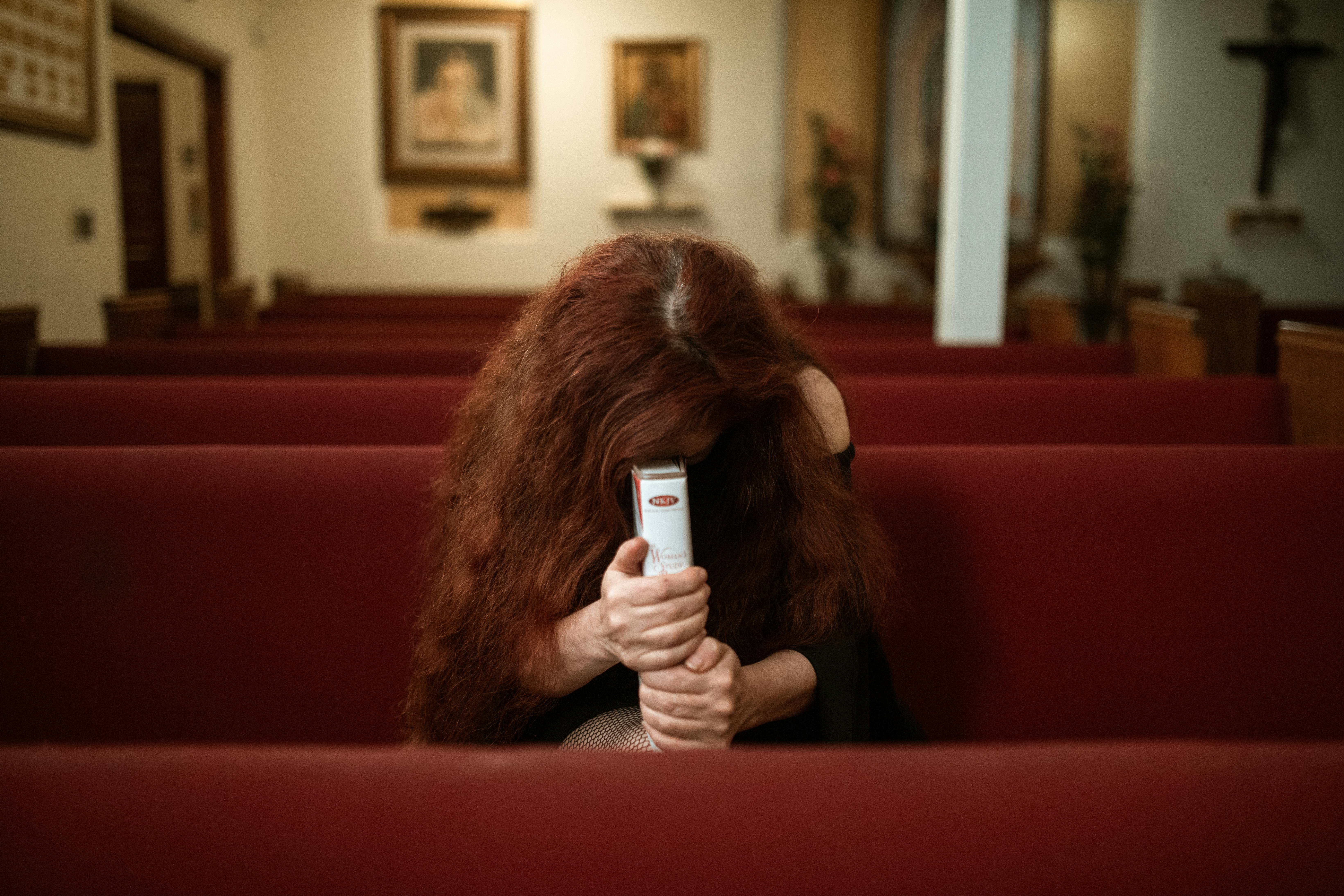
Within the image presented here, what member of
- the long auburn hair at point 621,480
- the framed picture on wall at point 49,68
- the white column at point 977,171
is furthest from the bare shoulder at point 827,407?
the framed picture on wall at point 49,68

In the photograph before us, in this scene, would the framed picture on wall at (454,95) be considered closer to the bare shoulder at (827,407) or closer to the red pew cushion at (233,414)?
the red pew cushion at (233,414)

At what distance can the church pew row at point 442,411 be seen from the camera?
208 cm

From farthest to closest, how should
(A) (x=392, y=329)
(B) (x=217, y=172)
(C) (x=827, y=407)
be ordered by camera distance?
(B) (x=217, y=172) < (A) (x=392, y=329) < (C) (x=827, y=407)

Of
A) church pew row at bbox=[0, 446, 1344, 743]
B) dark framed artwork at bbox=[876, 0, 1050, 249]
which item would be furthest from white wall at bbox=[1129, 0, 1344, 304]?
church pew row at bbox=[0, 446, 1344, 743]

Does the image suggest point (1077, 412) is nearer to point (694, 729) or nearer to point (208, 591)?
point (694, 729)

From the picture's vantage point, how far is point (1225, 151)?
7.81 meters

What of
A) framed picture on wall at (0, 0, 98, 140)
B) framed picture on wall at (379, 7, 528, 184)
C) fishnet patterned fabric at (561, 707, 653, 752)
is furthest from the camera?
framed picture on wall at (379, 7, 528, 184)

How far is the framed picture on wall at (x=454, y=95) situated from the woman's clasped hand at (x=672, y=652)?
24.1 ft

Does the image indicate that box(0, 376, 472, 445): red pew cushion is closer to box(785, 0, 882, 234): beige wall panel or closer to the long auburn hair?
the long auburn hair

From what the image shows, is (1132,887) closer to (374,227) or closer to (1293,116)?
(374,227)

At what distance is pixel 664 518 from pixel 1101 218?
7285 mm

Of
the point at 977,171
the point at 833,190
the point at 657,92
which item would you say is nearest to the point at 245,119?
the point at 657,92

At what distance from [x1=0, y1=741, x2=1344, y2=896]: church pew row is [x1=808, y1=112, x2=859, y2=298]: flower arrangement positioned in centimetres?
731

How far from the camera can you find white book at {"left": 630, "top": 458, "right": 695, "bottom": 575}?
975 mm
